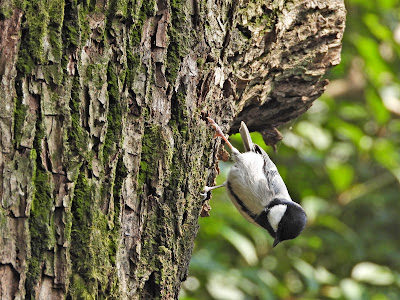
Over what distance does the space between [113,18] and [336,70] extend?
3.38 metres

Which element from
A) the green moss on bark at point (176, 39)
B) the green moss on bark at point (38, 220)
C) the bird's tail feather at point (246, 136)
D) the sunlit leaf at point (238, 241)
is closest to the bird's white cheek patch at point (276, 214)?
the sunlit leaf at point (238, 241)

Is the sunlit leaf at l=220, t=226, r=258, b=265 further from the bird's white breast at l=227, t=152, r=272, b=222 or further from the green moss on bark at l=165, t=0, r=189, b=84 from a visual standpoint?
the green moss on bark at l=165, t=0, r=189, b=84

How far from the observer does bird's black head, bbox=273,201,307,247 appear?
3.68m

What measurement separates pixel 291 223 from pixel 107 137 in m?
2.13

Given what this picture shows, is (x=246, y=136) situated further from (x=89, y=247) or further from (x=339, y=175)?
(x=89, y=247)

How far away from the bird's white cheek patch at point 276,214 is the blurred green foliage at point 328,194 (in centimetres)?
29

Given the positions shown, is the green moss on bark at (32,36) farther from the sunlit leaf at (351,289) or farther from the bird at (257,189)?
the sunlit leaf at (351,289)

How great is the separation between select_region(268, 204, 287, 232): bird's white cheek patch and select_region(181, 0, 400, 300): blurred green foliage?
0.29m

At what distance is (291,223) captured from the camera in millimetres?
3680

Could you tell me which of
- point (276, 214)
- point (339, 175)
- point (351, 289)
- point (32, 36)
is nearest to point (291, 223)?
point (276, 214)

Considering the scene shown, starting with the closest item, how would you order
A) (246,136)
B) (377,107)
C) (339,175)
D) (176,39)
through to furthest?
(176,39), (246,136), (339,175), (377,107)

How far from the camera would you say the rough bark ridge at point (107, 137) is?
1607 mm

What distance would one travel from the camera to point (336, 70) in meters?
4.84

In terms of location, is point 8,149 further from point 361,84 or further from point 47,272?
point 361,84
